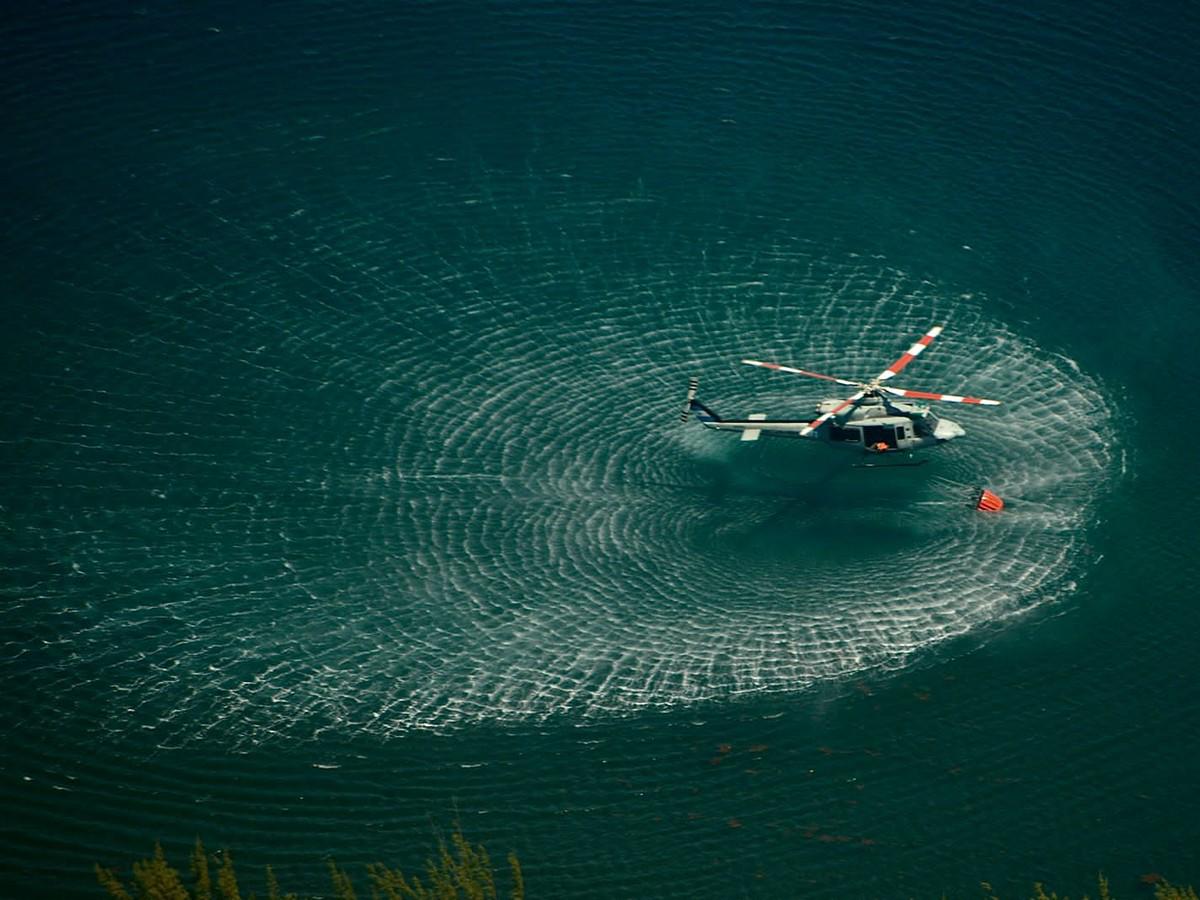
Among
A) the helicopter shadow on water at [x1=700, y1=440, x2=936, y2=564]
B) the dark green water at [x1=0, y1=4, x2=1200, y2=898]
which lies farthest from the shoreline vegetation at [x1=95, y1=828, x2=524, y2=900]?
the helicopter shadow on water at [x1=700, y1=440, x2=936, y2=564]

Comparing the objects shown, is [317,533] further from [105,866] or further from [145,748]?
[105,866]

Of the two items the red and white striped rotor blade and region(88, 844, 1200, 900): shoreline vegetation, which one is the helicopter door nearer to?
the red and white striped rotor blade

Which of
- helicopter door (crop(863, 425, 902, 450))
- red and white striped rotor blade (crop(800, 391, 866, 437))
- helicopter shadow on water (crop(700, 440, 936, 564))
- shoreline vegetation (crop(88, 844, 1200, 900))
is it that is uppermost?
red and white striped rotor blade (crop(800, 391, 866, 437))

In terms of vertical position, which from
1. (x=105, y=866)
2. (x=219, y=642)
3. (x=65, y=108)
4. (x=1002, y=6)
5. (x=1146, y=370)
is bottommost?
(x=105, y=866)

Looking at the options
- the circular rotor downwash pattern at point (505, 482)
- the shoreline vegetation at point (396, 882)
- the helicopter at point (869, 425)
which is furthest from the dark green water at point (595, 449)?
the helicopter at point (869, 425)

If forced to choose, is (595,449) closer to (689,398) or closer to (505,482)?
(505,482)

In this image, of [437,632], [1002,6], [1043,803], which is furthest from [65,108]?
[1043,803]

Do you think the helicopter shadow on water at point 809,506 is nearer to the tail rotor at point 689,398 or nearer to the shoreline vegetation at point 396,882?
the tail rotor at point 689,398

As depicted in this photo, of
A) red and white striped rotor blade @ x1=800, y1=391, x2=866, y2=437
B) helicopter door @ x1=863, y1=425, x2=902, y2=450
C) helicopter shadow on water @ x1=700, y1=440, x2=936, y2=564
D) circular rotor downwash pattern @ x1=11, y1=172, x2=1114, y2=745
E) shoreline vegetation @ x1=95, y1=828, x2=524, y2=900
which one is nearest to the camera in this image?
shoreline vegetation @ x1=95, y1=828, x2=524, y2=900
